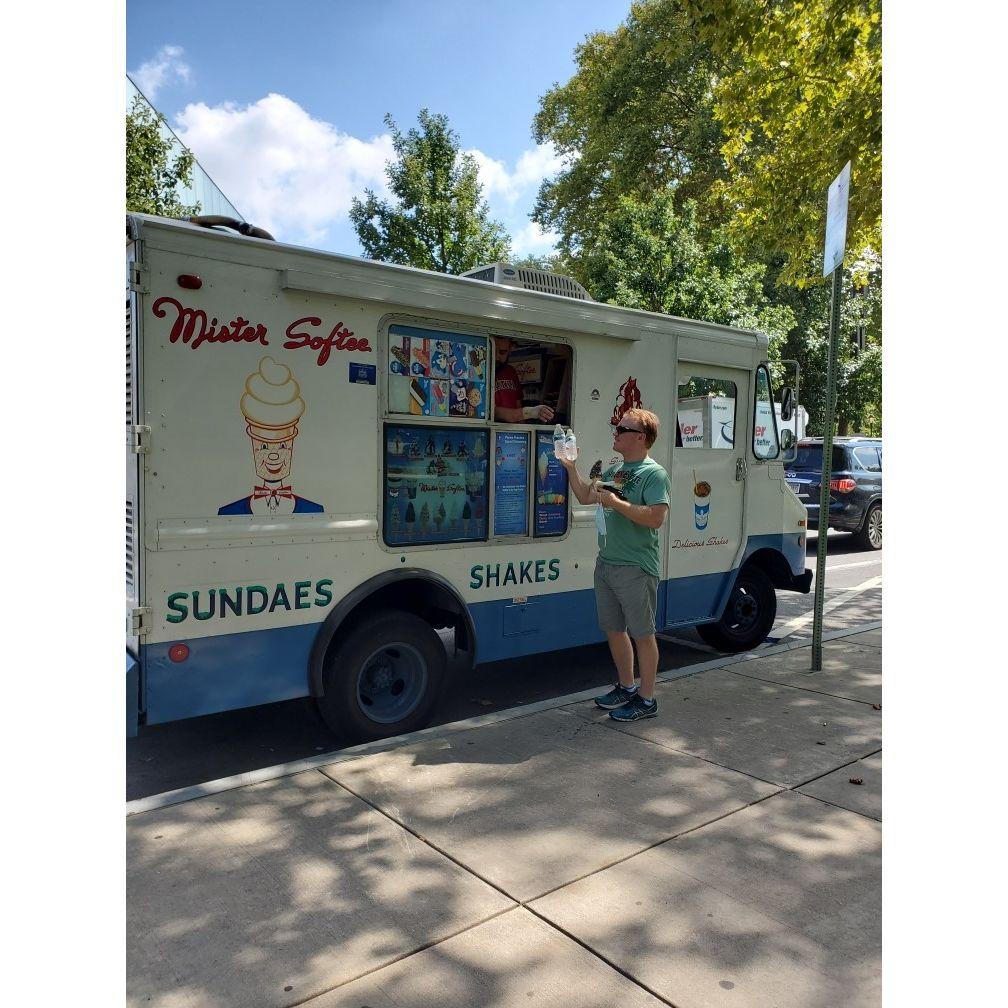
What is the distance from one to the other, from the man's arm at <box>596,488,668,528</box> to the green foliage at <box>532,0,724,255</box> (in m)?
18.0

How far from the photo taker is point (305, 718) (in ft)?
17.4

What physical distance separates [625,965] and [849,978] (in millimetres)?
712

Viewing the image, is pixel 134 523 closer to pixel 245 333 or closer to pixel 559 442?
Answer: pixel 245 333

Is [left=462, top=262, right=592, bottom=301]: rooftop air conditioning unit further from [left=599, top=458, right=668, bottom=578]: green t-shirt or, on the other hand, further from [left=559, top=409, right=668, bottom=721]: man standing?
[left=599, top=458, right=668, bottom=578]: green t-shirt

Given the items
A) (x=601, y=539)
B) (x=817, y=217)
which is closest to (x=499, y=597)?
(x=601, y=539)

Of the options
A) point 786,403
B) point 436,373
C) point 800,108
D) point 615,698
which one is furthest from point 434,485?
point 800,108

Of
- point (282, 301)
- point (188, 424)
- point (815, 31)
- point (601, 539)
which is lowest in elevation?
point (601, 539)

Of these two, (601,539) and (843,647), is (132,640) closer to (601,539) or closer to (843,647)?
(601,539)

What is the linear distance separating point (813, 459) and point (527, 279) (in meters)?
10.5

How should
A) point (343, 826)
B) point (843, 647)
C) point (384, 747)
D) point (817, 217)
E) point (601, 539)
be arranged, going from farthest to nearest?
point (817, 217) → point (843, 647) → point (601, 539) → point (384, 747) → point (343, 826)

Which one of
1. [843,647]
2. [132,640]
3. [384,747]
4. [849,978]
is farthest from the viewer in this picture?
[843,647]

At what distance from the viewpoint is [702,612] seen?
652 cm

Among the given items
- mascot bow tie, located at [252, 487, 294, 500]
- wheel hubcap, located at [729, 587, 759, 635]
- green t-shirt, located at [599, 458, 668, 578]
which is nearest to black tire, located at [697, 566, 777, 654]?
wheel hubcap, located at [729, 587, 759, 635]

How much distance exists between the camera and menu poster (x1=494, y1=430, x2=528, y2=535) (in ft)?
17.0
